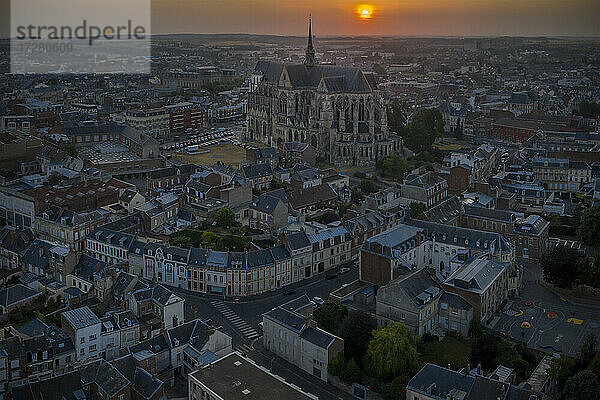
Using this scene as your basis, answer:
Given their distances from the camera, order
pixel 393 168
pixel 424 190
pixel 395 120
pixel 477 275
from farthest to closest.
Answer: pixel 395 120, pixel 393 168, pixel 424 190, pixel 477 275

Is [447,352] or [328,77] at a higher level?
[328,77]

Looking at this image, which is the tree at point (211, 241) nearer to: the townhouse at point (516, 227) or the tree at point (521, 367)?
the townhouse at point (516, 227)

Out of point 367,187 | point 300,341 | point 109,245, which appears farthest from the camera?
point 367,187

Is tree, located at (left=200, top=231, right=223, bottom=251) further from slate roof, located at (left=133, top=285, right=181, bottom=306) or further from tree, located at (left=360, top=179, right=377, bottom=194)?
tree, located at (left=360, top=179, right=377, bottom=194)

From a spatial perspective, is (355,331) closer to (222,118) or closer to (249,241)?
(249,241)

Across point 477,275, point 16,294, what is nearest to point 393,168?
point 477,275

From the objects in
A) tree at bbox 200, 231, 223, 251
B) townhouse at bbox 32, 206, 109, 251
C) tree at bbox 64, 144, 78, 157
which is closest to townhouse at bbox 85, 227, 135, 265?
townhouse at bbox 32, 206, 109, 251

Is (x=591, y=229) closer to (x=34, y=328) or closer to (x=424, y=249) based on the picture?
(x=424, y=249)
